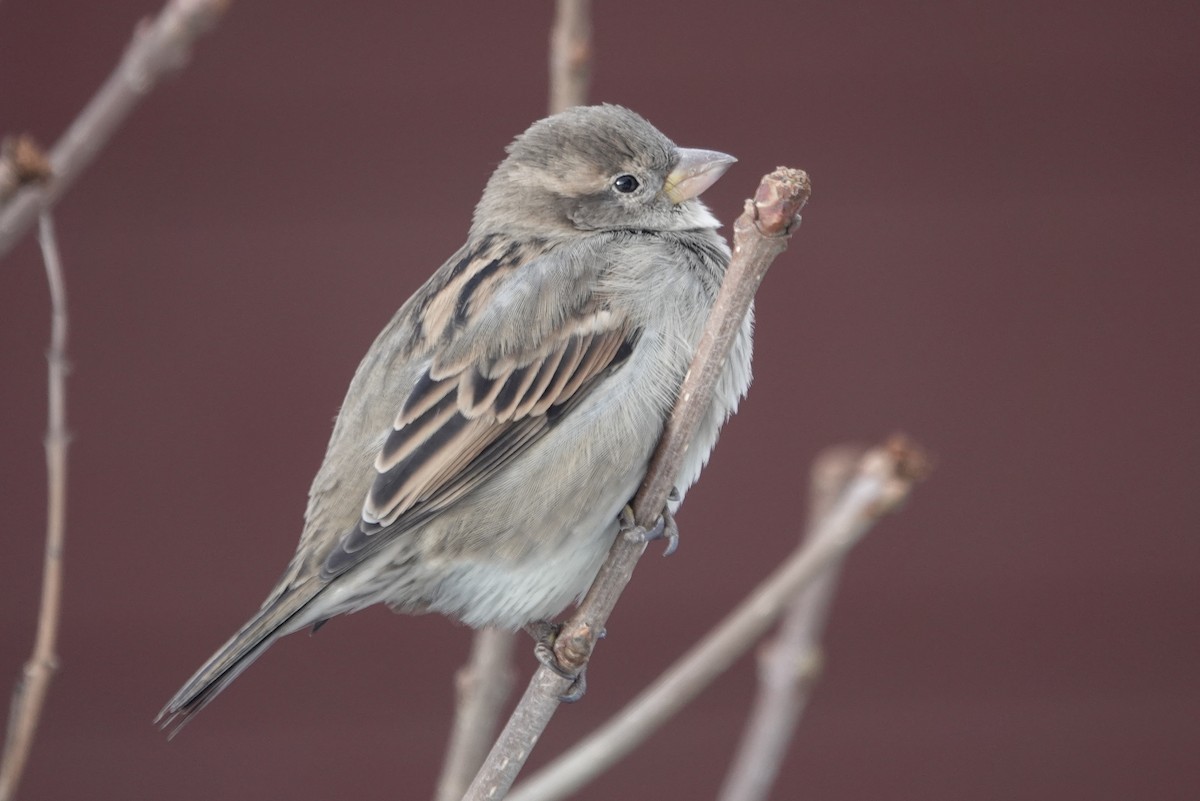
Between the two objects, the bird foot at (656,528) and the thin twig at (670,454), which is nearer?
the thin twig at (670,454)

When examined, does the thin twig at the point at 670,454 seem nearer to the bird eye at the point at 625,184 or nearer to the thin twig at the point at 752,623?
the thin twig at the point at 752,623

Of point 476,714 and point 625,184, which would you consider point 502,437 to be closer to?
point 476,714

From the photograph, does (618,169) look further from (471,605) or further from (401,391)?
(471,605)

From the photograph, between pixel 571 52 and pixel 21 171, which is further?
pixel 571 52

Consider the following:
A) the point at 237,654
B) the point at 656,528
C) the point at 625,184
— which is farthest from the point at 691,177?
the point at 237,654

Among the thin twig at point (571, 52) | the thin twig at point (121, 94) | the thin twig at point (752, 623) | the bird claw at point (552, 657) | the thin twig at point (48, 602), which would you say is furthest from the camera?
the thin twig at point (571, 52)

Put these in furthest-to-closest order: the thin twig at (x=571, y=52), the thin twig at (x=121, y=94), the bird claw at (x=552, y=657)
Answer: the thin twig at (x=571, y=52), the bird claw at (x=552, y=657), the thin twig at (x=121, y=94)

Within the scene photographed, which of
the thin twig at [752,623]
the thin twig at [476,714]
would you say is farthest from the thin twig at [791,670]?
the thin twig at [476,714]

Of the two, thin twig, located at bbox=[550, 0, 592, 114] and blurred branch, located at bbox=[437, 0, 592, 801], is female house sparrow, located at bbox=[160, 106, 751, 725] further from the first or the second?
thin twig, located at bbox=[550, 0, 592, 114]
